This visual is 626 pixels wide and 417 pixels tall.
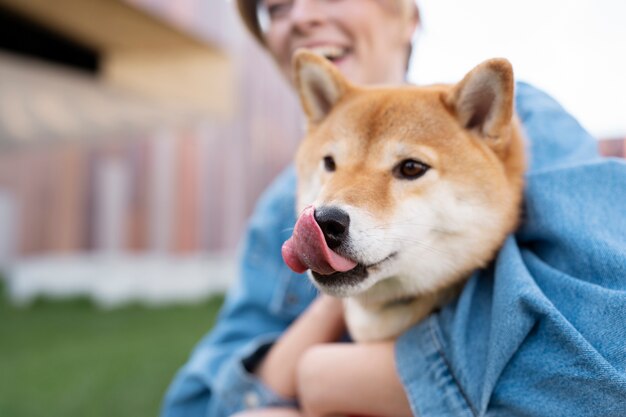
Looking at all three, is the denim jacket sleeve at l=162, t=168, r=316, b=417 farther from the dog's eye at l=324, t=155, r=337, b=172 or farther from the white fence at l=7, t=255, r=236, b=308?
the white fence at l=7, t=255, r=236, b=308

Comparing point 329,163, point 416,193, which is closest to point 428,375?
point 416,193

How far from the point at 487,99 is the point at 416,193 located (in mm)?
239

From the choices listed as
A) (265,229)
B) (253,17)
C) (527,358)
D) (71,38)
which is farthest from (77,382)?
(71,38)

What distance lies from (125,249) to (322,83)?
4.21 metres

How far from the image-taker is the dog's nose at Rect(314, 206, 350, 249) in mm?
967

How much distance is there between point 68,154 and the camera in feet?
16.5

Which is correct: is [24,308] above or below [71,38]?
below

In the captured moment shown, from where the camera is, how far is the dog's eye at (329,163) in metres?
1.24

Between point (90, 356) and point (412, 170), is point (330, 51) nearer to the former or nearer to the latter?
point (412, 170)

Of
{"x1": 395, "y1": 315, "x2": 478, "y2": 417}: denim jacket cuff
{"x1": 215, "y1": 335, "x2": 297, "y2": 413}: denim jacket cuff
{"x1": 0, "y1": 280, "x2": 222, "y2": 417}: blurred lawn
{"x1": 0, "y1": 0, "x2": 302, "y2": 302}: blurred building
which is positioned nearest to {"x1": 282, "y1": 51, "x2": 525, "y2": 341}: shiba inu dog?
{"x1": 395, "y1": 315, "x2": 478, "y2": 417}: denim jacket cuff

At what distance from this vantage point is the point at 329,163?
1.25 meters

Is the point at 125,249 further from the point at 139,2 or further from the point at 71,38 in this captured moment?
the point at 139,2

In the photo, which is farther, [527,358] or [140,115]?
[140,115]

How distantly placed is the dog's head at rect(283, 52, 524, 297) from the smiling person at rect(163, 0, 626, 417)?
7 centimetres
